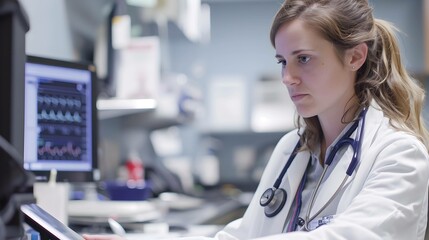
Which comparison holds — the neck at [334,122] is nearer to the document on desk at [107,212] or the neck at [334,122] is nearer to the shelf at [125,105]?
the document on desk at [107,212]

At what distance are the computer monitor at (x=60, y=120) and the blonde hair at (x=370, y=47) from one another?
553 mm

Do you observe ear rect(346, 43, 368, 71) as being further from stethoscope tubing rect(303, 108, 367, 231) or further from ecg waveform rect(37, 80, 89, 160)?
ecg waveform rect(37, 80, 89, 160)

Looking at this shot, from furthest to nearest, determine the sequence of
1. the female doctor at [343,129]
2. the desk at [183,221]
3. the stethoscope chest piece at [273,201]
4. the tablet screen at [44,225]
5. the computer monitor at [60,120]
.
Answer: the desk at [183,221] < the computer monitor at [60,120] < the stethoscope chest piece at [273,201] < the female doctor at [343,129] < the tablet screen at [44,225]

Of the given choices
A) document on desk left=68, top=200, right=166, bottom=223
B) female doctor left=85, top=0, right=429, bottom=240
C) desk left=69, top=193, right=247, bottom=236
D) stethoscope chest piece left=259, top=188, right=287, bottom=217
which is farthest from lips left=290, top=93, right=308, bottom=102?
document on desk left=68, top=200, right=166, bottom=223

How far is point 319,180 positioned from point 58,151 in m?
0.66

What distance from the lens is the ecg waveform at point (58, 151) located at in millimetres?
1494

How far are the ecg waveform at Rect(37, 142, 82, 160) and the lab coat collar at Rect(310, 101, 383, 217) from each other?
0.66m

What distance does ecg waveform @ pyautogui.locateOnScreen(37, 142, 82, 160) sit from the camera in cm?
149

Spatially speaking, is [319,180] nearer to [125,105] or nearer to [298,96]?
[298,96]

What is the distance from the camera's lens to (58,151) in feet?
5.05

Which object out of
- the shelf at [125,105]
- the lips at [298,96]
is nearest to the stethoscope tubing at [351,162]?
the lips at [298,96]

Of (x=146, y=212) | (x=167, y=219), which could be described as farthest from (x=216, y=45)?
(x=146, y=212)

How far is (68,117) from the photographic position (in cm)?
157

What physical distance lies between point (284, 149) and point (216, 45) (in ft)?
10.8
